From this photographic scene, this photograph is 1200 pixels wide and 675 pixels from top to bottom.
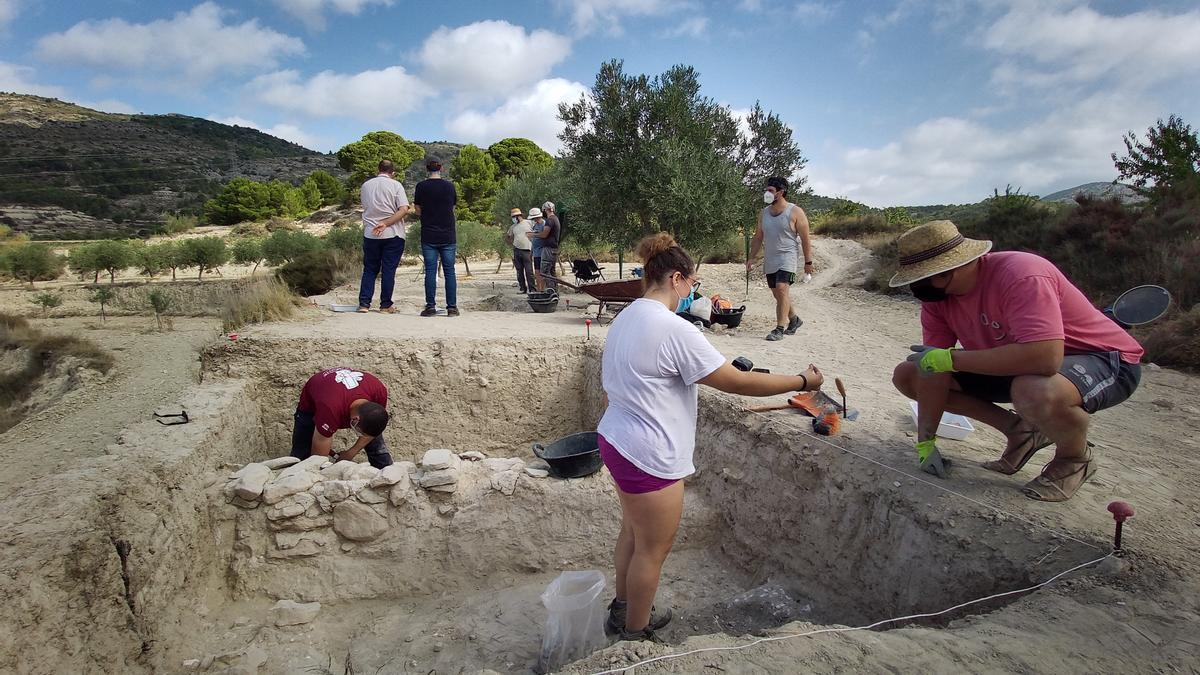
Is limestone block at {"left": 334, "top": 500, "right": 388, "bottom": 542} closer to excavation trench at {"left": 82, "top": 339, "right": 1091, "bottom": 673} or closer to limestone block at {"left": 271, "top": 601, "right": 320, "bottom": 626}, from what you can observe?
excavation trench at {"left": 82, "top": 339, "right": 1091, "bottom": 673}

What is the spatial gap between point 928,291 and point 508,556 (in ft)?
10.9

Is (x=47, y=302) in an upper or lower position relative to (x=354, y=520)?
upper

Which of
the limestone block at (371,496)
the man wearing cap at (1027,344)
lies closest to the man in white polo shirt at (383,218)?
the limestone block at (371,496)

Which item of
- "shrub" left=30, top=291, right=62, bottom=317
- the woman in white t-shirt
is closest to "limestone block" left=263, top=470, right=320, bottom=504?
the woman in white t-shirt

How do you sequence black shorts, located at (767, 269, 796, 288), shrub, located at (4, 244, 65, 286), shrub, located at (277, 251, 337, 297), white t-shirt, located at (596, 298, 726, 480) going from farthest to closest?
shrub, located at (4, 244, 65, 286) → shrub, located at (277, 251, 337, 297) → black shorts, located at (767, 269, 796, 288) → white t-shirt, located at (596, 298, 726, 480)

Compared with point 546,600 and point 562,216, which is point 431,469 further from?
point 562,216

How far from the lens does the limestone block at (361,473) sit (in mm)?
4129

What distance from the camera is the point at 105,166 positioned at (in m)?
49.5

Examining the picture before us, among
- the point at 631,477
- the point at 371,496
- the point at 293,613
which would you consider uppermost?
the point at 631,477

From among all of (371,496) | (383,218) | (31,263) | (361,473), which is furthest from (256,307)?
(31,263)

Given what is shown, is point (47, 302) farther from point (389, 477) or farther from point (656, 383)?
point (656, 383)

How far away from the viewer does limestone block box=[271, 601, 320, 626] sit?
3697 millimetres

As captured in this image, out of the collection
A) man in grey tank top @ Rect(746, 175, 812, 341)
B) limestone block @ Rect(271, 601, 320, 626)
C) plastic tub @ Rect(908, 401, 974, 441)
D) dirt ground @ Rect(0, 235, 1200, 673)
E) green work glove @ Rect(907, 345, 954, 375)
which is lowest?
limestone block @ Rect(271, 601, 320, 626)

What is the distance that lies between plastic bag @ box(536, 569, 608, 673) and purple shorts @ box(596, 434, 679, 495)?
811 millimetres
